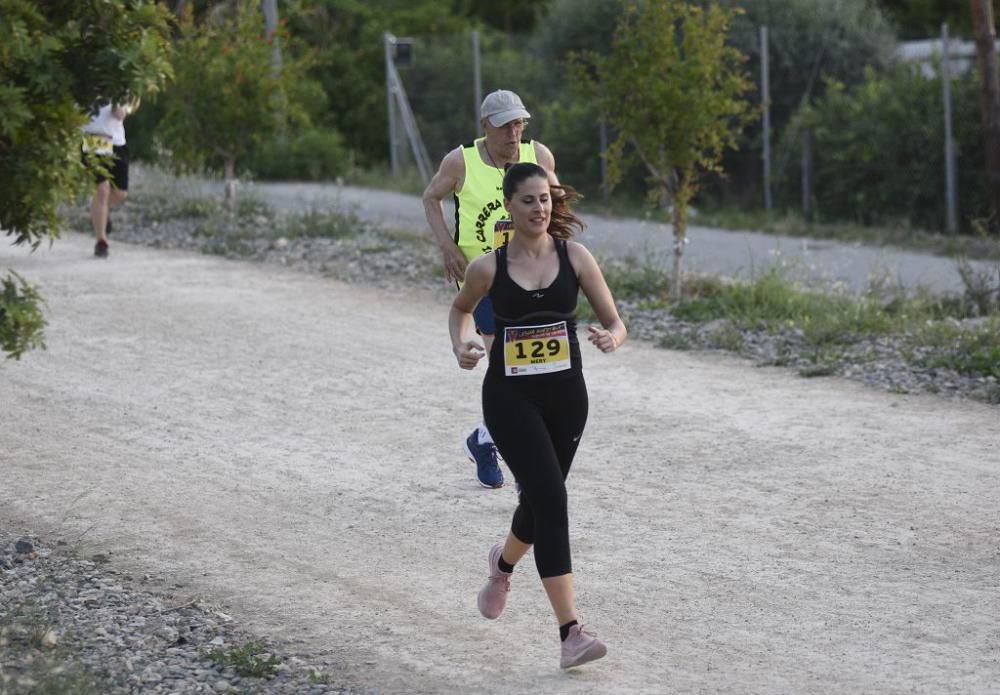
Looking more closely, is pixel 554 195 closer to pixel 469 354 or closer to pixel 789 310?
pixel 469 354

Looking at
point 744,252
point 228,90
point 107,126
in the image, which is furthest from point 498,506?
point 228,90

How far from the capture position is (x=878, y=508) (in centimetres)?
775

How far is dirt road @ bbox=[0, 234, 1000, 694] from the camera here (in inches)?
236

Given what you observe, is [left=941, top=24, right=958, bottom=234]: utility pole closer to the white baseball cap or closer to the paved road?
the paved road

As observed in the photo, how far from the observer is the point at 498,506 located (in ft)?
26.1

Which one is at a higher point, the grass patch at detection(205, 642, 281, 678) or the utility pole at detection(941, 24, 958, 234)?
the utility pole at detection(941, 24, 958, 234)

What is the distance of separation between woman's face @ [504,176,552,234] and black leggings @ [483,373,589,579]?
59 cm

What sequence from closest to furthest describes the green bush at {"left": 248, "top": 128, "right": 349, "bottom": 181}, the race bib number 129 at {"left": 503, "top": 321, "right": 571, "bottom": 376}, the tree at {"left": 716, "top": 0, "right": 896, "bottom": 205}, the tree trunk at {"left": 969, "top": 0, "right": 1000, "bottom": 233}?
the race bib number 129 at {"left": 503, "top": 321, "right": 571, "bottom": 376}, the tree trunk at {"left": 969, "top": 0, "right": 1000, "bottom": 233}, the tree at {"left": 716, "top": 0, "right": 896, "bottom": 205}, the green bush at {"left": 248, "top": 128, "right": 349, "bottom": 181}

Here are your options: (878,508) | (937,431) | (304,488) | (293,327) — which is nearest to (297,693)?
(304,488)

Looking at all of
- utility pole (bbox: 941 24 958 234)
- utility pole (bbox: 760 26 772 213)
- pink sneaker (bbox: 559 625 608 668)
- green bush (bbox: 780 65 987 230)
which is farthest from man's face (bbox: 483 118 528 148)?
utility pole (bbox: 760 26 772 213)

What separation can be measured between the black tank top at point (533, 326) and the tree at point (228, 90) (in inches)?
462

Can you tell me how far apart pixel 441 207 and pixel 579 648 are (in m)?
3.18

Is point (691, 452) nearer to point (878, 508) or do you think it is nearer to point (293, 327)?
point (878, 508)

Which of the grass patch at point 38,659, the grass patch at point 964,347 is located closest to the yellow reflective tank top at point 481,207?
the grass patch at point 38,659
